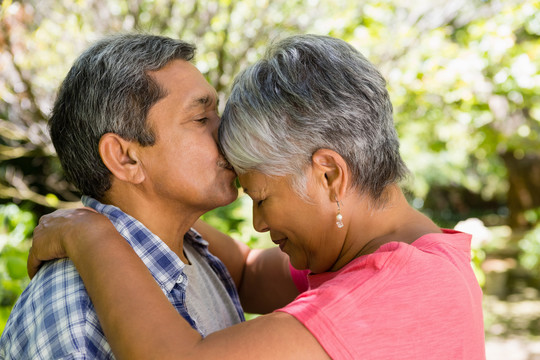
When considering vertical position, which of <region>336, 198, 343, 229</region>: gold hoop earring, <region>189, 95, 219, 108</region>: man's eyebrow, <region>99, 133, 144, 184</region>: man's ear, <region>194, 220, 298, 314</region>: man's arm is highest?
<region>189, 95, 219, 108</region>: man's eyebrow

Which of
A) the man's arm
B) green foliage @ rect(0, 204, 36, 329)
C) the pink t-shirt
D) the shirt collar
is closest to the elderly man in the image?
the shirt collar

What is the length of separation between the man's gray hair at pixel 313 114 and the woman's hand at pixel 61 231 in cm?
51

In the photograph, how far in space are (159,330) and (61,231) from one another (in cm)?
53

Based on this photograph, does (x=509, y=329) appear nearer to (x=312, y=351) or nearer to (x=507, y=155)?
(x=507, y=155)

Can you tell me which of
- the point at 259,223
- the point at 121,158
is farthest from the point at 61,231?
the point at 259,223

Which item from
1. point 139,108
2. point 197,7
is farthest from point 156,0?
point 139,108

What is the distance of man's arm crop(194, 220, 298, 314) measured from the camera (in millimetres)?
2553

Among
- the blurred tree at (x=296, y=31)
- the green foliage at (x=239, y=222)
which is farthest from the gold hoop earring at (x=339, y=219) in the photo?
the green foliage at (x=239, y=222)

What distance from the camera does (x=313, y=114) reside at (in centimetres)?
167

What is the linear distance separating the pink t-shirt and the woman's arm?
57 mm

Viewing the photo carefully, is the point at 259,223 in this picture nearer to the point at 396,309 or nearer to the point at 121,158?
the point at 121,158

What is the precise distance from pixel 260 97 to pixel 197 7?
225 cm

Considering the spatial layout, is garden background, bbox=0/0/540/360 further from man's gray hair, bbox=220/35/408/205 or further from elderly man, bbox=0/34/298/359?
elderly man, bbox=0/34/298/359

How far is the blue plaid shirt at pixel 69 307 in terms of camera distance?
5.08 ft
